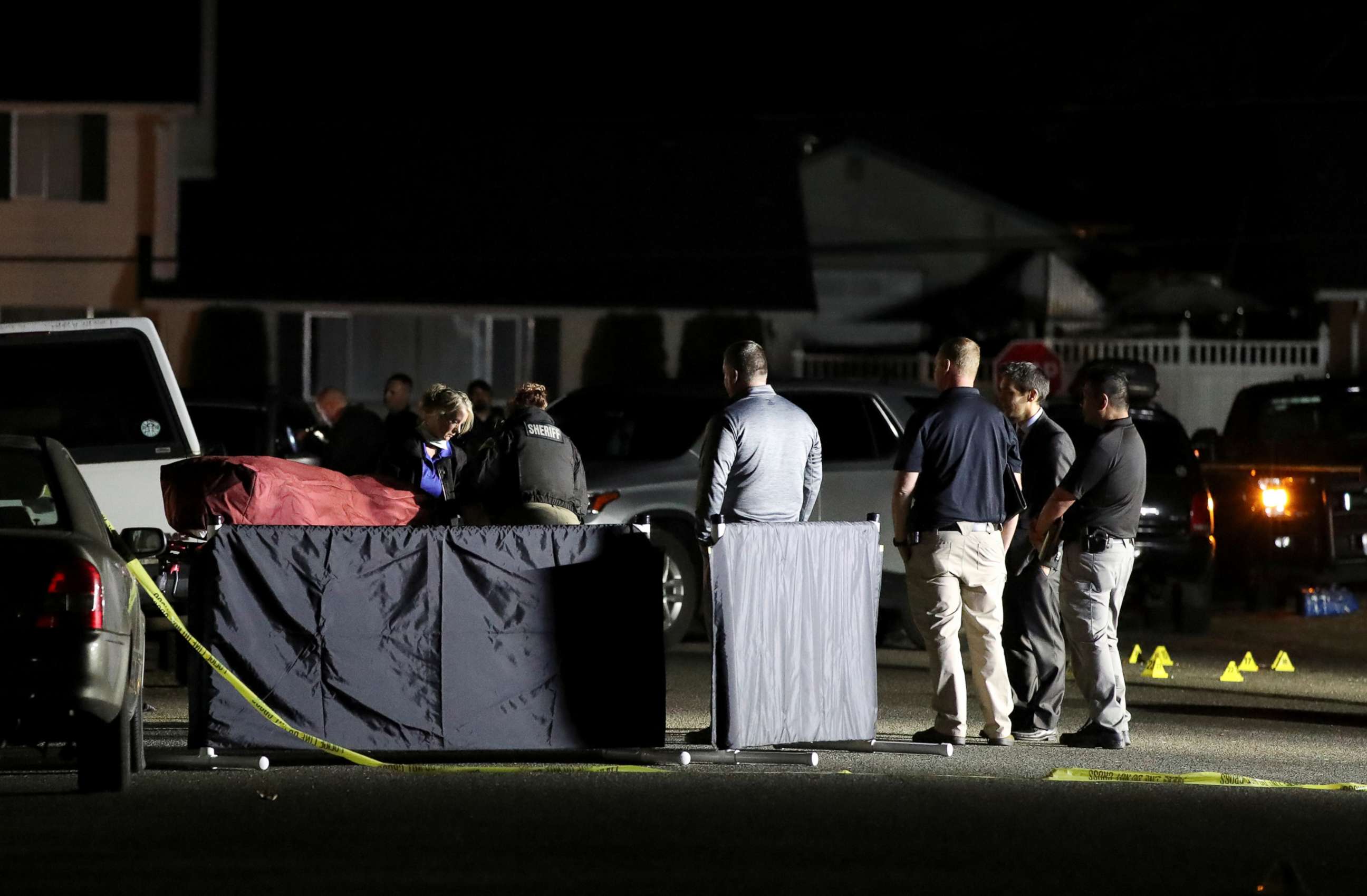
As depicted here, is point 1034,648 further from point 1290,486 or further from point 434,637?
point 1290,486

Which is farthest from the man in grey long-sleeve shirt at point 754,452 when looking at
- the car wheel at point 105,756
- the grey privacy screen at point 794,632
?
the car wheel at point 105,756

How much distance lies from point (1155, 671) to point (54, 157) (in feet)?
87.6

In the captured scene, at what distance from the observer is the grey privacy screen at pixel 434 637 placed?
9898 mm

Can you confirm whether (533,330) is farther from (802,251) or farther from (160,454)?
(160,454)

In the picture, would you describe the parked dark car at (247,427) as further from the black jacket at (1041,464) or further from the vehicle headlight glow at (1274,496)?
the black jacket at (1041,464)

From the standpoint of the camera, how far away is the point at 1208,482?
19734 mm

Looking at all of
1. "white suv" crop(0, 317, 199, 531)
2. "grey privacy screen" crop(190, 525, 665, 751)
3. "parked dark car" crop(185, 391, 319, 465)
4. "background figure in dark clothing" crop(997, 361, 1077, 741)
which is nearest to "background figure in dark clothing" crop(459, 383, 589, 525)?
"grey privacy screen" crop(190, 525, 665, 751)

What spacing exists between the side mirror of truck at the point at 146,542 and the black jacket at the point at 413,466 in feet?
6.62

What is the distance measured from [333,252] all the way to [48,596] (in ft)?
101

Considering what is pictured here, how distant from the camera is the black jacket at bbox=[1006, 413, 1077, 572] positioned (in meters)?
11.7

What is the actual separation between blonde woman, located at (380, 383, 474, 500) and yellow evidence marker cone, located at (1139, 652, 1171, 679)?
200 inches

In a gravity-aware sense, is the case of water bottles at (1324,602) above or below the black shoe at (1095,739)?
above


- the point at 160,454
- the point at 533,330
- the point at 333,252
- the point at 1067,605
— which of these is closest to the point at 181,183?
the point at 333,252

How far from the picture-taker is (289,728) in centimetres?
987
